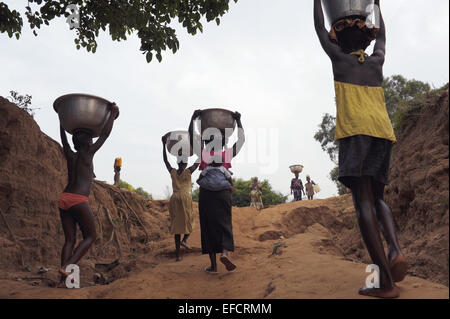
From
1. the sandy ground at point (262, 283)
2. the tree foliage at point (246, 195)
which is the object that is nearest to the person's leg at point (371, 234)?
the sandy ground at point (262, 283)

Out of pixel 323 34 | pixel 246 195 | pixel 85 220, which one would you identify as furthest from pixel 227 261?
pixel 246 195

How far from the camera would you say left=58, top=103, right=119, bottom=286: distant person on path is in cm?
371

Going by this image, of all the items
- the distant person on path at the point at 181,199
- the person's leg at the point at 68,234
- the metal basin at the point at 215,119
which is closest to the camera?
Result: the person's leg at the point at 68,234

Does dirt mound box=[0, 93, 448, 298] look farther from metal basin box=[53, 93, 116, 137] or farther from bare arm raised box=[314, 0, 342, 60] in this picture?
metal basin box=[53, 93, 116, 137]

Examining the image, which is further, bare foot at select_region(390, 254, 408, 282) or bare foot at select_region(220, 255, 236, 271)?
bare foot at select_region(220, 255, 236, 271)

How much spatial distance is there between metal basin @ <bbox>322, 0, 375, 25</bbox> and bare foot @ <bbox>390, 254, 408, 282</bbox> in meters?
2.07

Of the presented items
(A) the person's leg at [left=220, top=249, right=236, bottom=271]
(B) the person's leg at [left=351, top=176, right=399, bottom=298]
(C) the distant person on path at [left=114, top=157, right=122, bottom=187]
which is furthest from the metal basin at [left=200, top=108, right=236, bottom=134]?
(C) the distant person on path at [left=114, top=157, right=122, bottom=187]

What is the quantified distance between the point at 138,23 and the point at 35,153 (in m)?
3.16

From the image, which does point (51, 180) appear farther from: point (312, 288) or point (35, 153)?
point (312, 288)

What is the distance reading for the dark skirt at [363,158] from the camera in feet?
8.22

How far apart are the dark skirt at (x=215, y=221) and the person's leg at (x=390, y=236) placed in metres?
2.16

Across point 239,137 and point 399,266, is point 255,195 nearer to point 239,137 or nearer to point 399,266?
point 239,137

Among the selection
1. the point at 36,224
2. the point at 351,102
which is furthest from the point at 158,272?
the point at 351,102

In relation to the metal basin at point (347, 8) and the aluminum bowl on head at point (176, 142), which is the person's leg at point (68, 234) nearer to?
the aluminum bowl on head at point (176, 142)
